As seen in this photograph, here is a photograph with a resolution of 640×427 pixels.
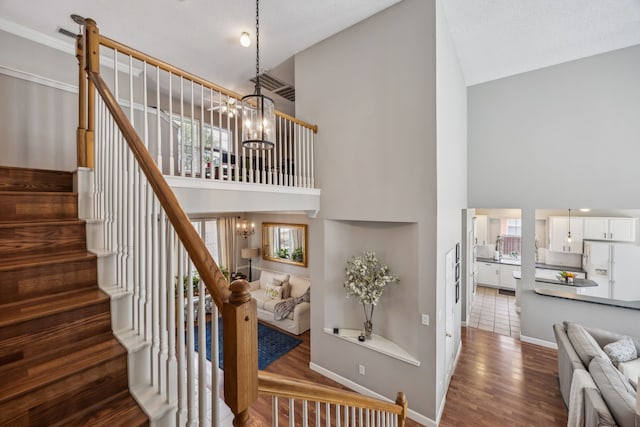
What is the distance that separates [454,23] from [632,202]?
387 centimetres

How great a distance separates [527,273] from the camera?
15.6 feet

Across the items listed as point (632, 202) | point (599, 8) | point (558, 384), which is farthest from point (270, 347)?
point (599, 8)

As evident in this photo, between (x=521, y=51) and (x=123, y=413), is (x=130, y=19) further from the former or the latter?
(x=521, y=51)

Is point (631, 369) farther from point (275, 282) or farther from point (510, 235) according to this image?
point (275, 282)

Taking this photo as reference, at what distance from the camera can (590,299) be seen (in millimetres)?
4340

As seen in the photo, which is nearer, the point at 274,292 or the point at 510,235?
the point at 274,292

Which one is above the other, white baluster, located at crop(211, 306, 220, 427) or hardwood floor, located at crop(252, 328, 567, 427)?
white baluster, located at crop(211, 306, 220, 427)

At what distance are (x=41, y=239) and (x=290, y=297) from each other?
4.75 metres

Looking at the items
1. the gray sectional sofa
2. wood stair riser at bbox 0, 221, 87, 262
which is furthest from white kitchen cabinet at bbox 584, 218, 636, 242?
wood stair riser at bbox 0, 221, 87, 262

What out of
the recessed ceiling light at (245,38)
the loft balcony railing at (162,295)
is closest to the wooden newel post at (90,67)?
the loft balcony railing at (162,295)

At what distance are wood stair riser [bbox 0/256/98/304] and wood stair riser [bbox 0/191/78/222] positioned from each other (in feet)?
1.67

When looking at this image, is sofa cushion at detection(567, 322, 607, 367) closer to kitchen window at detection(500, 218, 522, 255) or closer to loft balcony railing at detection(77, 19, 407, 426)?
loft balcony railing at detection(77, 19, 407, 426)

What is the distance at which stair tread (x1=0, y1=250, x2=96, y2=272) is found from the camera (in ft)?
4.26

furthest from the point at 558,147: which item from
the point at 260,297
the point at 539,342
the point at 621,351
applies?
the point at 260,297
